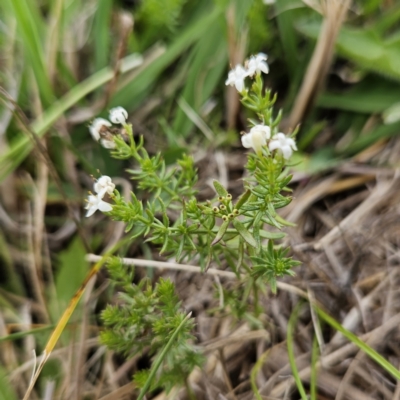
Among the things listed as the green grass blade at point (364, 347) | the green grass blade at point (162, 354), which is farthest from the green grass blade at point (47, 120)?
the green grass blade at point (364, 347)

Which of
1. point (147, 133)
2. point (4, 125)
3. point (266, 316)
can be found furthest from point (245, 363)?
point (4, 125)

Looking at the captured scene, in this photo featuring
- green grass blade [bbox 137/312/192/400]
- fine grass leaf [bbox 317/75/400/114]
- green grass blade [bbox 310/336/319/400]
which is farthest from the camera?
fine grass leaf [bbox 317/75/400/114]

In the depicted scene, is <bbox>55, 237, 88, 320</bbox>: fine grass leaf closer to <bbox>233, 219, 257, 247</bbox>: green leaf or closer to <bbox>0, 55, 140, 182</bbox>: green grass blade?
<bbox>0, 55, 140, 182</bbox>: green grass blade

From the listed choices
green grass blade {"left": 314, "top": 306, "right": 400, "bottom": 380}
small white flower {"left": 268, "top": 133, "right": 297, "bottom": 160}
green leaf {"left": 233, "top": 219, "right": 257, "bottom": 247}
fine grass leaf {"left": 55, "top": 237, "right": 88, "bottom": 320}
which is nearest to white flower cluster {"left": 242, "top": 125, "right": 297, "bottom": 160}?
small white flower {"left": 268, "top": 133, "right": 297, "bottom": 160}

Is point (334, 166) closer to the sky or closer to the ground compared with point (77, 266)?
closer to the sky

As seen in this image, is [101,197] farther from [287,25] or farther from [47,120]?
[287,25]

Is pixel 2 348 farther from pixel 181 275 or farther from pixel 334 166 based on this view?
pixel 334 166

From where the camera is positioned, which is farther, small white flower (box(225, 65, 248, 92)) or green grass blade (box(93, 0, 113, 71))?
green grass blade (box(93, 0, 113, 71))
